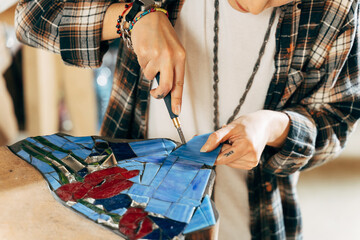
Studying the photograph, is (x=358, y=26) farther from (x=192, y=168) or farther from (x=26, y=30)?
(x=26, y=30)

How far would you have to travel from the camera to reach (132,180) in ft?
2.39

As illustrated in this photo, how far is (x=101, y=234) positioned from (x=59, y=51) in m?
0.54

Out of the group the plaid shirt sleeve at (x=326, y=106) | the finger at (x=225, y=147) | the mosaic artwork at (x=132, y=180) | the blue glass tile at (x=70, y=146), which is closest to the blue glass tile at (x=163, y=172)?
the mosaic artwork at (x=132, y=180)

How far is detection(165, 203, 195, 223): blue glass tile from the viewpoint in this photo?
609mm

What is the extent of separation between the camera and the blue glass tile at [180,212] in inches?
24.0

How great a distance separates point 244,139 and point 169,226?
0.27m

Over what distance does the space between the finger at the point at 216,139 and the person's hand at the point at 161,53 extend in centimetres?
11

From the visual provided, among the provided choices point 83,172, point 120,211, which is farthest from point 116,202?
point 83,172

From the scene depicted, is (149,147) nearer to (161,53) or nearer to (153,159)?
(153,159)

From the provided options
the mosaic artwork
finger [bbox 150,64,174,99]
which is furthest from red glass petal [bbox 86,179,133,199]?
finger [bbox 150,64,174,99]

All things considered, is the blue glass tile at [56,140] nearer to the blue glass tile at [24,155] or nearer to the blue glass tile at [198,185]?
the blue glass tile at [24,155]

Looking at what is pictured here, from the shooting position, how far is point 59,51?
0.96m

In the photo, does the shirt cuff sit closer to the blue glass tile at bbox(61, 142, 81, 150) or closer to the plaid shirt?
the plaid shirt

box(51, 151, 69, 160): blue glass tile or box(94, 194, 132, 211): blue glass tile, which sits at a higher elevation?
box(51, 151, 69, 160): blue glass tile
